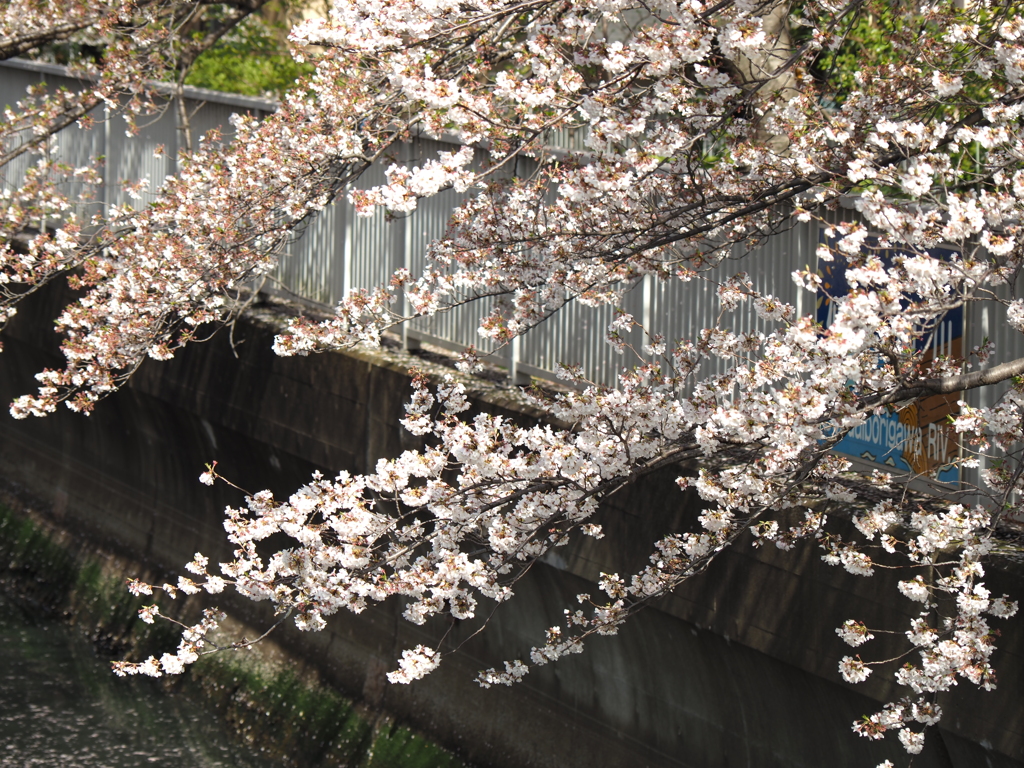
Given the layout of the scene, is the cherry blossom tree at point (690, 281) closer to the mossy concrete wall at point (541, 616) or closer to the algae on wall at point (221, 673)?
the mossy concrete wall at point (541, 616)

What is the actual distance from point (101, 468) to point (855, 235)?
9657 mm

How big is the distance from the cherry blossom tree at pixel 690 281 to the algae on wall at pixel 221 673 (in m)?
2.52

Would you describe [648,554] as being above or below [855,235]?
below

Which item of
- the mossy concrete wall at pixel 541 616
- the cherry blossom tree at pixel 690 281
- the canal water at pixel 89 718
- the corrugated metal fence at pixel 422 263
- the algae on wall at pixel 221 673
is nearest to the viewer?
the cherry blossom tree at pixel 690 281

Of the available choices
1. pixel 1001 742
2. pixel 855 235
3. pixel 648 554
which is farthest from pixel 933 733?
pixel 855 235

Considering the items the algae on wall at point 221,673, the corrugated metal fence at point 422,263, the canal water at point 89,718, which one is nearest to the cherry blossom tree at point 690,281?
the corrugated metal fence at point 422,263

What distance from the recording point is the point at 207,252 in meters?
6.96

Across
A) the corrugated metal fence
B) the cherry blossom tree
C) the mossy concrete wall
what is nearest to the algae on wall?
the mossy concrete wall

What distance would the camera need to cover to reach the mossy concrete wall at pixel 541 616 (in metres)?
5.49

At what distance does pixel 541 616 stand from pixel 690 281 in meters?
2.30

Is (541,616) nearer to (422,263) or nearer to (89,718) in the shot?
(422,263)

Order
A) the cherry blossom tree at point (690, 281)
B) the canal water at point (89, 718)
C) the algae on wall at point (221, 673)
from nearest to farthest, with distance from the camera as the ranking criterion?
the cherry blossom tree at point (690, 281)
the algae on wall at point (221, 673)
the canal water at point (89, 718)

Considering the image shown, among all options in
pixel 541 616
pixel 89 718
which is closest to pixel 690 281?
pixel 541 616

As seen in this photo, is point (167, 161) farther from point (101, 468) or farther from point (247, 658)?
point (247, 658)
